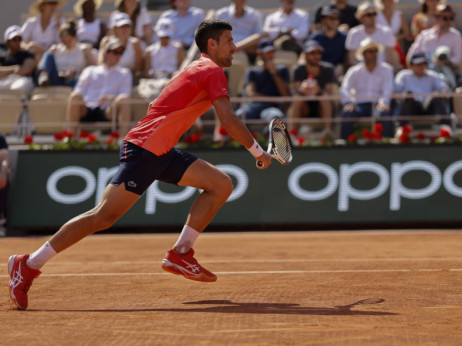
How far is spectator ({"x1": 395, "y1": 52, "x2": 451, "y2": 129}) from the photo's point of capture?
13891mm

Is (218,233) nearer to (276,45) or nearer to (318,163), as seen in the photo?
(318,163)

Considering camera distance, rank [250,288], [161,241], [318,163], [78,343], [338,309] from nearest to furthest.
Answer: [78,343] → [338,309] → [250,288] → [161,241] → [318,163]

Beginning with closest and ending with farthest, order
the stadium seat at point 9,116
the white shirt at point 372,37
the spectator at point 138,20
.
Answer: the stadium seat at point 9,116
the white shirt at point 372,37
the spectator at point 138,20

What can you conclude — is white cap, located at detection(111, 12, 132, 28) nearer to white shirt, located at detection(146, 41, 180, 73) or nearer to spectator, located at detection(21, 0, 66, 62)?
white shirt, located at detection(146, 41, 180, 73)

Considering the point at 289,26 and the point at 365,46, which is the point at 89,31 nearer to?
the point at 289,26

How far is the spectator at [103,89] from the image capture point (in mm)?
14578

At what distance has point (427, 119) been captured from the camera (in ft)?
45.5

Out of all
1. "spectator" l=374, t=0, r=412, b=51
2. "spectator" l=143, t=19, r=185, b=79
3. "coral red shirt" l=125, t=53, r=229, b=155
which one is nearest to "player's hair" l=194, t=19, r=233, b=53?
"coral red shirt" l=125, t=53, r=229, b=155

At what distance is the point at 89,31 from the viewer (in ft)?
55.9

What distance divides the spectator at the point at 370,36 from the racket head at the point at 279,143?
28.6ft

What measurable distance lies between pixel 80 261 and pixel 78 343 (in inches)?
207

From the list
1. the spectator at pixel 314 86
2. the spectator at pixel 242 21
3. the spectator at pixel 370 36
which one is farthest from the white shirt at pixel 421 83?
the spectator at pixel 242 21

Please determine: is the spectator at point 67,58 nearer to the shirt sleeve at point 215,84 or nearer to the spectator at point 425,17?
the spectator at point 425,17

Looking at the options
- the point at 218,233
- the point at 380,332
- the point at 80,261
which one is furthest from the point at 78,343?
the point at 218,233
